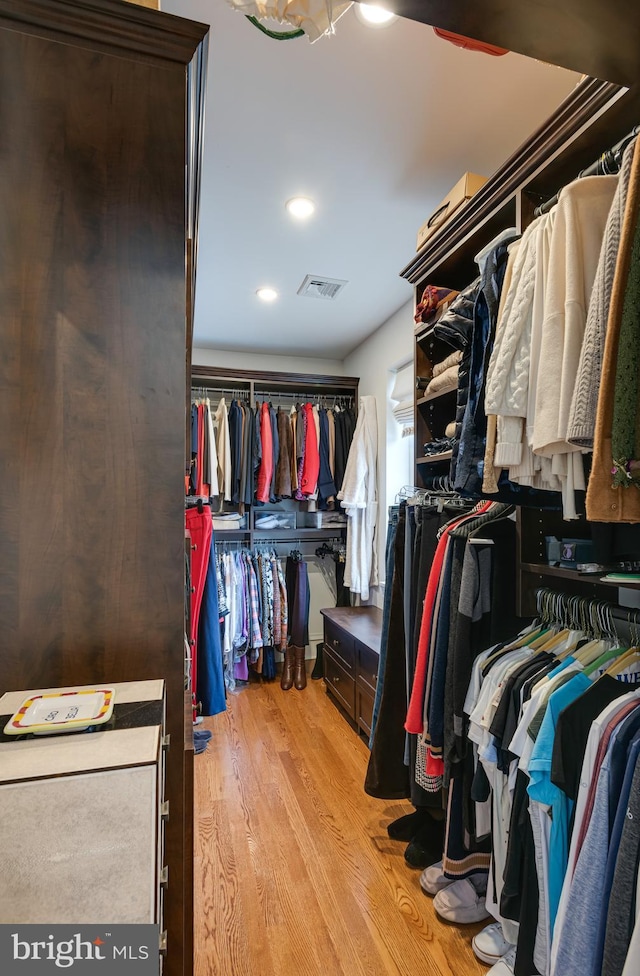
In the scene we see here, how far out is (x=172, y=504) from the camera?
0.93m

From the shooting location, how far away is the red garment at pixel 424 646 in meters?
1.63

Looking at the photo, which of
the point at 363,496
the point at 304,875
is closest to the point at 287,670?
the point at 363,496

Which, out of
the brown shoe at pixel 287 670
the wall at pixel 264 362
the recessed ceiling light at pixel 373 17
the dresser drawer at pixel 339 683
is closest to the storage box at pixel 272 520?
the brown shoe at pixel 287 670

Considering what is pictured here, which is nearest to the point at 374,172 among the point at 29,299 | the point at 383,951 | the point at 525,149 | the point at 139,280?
the point at 525,149

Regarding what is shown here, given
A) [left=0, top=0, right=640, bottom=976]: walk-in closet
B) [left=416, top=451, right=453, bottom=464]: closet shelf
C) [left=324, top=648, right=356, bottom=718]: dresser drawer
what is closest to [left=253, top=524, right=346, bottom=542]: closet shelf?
[left=324, top=648, right=356, bottom=718]: dresser drawer

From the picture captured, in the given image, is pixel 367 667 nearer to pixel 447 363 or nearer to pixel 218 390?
pixel 447 363

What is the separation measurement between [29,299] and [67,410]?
0.66 feet

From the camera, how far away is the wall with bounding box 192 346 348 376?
4102 millimetres

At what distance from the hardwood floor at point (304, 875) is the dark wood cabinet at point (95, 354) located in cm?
85

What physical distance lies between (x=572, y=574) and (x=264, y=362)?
138 inches

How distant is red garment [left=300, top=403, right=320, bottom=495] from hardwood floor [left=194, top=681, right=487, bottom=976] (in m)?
1.76

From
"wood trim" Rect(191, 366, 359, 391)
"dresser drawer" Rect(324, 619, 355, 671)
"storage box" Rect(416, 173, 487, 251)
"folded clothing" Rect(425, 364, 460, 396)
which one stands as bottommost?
"dresser drawer" Rect(324, 619, 355, 671)

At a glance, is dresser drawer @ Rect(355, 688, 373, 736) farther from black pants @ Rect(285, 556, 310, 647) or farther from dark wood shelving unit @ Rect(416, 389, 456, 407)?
dark wood shelving unit @ Rect(416, 389, 456, 407)

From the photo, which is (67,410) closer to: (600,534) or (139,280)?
(139,280)
